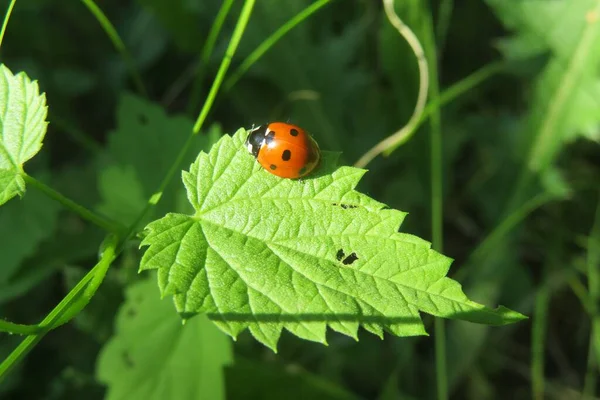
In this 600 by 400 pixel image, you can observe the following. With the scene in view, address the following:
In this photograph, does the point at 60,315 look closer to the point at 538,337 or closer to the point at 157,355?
the point at 157,355

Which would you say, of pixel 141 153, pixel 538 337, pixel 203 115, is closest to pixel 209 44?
pixel 141 153

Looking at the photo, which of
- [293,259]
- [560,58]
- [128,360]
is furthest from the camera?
[560,58]

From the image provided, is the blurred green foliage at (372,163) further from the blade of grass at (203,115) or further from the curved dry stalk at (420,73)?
the blade of grass at (203,115)

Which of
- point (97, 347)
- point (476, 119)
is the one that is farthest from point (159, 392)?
point (476, 119)

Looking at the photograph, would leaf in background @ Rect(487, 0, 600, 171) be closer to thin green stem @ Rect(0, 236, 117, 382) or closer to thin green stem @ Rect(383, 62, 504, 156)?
thin green stem @ Rect(383, 62, 504, 156)

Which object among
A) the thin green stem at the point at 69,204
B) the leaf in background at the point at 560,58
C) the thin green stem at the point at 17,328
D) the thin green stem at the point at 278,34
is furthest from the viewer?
the leaf in background at the point at 560,58

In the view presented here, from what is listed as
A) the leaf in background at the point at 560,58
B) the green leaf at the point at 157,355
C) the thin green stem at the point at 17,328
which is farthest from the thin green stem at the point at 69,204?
the leaf in background at the point at 560,58

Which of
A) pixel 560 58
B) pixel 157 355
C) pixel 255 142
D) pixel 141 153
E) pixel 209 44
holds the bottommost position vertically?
pixel 157 355
